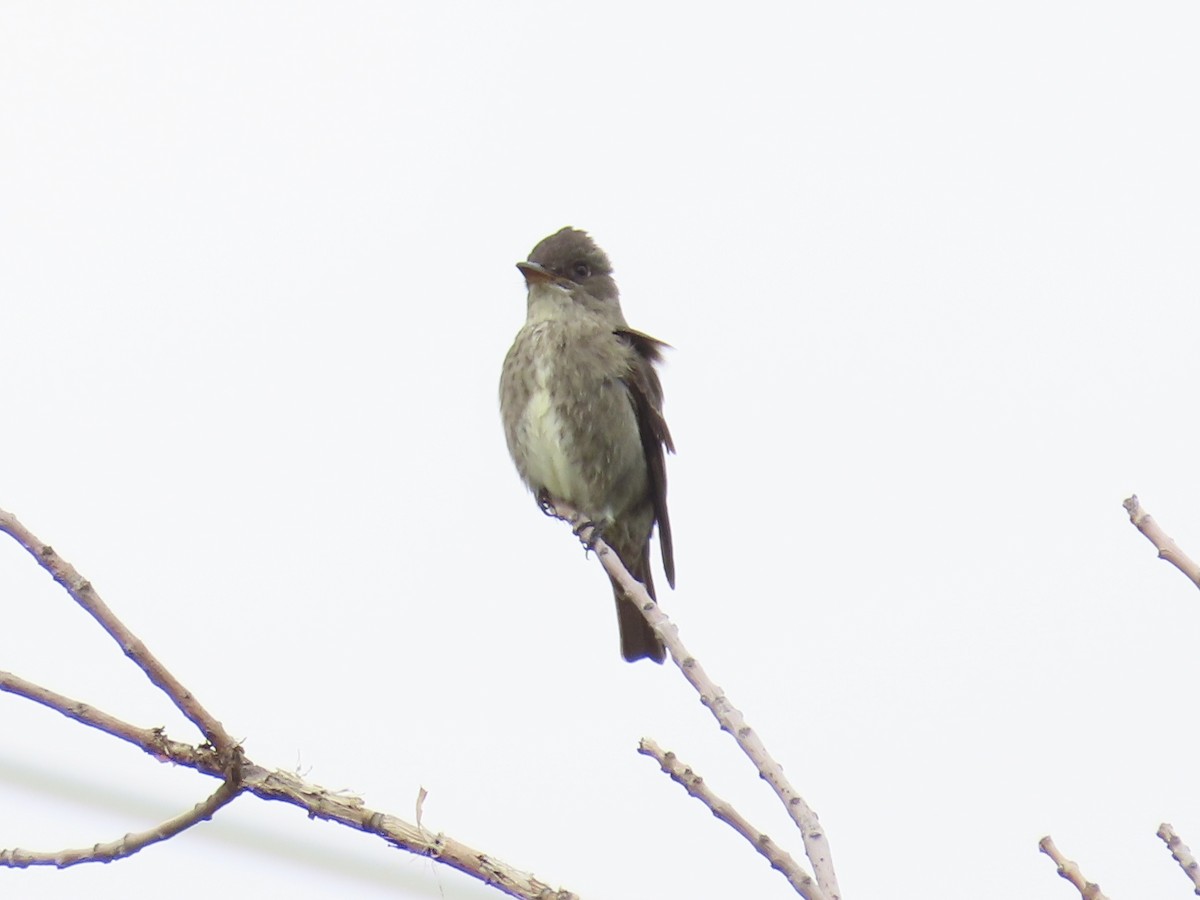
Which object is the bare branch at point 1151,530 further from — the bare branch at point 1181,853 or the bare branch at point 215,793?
the bare branch at point 215,793

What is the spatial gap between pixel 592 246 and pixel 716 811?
16.9 feet

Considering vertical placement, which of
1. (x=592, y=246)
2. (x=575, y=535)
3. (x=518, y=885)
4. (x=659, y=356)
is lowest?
(x=518, y=885)

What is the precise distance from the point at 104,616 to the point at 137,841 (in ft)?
1.06

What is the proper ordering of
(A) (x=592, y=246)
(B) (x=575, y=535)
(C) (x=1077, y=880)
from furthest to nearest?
(A) (x=592, y=246) → (B) (x=575, y=535) → (C) (x=1077, y=880)

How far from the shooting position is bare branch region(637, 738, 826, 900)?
2109 millimetres

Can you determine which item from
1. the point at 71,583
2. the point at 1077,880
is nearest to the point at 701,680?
the point at 1077,880

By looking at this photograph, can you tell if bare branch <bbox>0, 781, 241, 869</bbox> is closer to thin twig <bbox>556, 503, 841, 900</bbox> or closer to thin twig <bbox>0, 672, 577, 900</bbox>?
thin twig <bbox>0, 672, 577, 900</bbox>

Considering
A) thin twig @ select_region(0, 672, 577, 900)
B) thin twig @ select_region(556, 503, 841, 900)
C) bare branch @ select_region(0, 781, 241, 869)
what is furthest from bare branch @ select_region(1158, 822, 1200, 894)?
bare branch @ select_region(0, 781, 241, 869)

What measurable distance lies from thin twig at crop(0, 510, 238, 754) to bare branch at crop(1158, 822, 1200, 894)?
4.26 feet

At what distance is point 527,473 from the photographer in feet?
21.1

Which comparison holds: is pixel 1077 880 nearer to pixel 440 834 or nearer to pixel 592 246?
pixel 440 834

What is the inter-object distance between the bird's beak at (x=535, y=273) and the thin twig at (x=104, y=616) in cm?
481

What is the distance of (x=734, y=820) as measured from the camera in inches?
89.4

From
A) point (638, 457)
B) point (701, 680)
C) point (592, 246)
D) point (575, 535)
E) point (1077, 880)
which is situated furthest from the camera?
point (592, 246)
